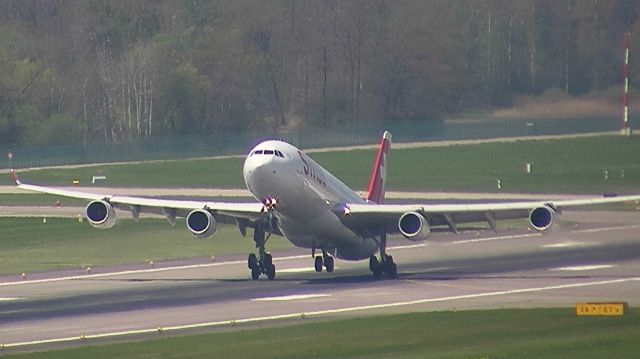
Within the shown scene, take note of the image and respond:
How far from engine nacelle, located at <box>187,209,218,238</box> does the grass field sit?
137 ft

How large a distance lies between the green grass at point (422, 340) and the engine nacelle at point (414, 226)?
30.3ft

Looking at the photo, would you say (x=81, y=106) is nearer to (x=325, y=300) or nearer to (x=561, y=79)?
(x=561, y=79)

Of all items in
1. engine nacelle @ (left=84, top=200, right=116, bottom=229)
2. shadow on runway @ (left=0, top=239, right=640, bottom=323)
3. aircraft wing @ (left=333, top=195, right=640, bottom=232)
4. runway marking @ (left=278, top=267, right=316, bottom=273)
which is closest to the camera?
shadow on runway @ (left=0, top=239, right=640, bottom=323)

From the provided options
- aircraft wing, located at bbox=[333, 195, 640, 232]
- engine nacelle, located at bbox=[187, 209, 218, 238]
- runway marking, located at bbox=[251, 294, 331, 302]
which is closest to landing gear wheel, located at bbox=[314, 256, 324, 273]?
aircraft wing, located at bbox=[333, 195, 640, 232]

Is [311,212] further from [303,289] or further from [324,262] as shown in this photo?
[324,262]

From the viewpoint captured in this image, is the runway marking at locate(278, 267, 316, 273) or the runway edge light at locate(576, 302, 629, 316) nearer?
the runway edge light at locate(576, 302, 629, 316)

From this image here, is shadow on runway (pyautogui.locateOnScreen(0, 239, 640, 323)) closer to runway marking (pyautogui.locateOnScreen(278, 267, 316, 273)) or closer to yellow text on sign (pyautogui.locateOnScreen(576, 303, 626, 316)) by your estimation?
runway marking (pyautogui.locateOnScreen(278, 267, 316, 273))

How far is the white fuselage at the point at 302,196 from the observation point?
5191cm

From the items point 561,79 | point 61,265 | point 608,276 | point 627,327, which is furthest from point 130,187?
point 627,327

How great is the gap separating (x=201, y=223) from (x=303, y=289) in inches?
152

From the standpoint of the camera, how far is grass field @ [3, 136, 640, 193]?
97.4 metres

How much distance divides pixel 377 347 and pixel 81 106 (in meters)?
87.9

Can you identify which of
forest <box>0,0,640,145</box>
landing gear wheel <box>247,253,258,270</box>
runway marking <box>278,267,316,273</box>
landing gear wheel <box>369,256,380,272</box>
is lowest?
runway marking <box>278,267,316,273</box>

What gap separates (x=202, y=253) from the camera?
6675 cm
